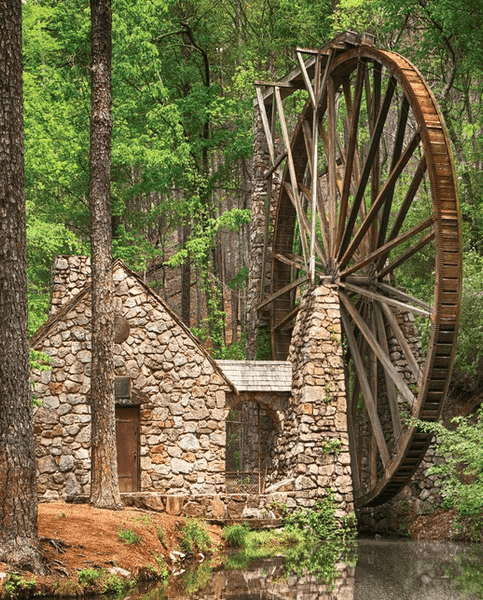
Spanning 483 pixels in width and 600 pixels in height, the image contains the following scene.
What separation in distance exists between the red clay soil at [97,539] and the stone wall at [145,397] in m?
2.99

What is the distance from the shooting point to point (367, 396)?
15.9 meters

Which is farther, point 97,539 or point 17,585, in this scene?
point 97,539

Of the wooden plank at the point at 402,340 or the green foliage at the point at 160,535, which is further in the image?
the wooden plank at the point at 402,340

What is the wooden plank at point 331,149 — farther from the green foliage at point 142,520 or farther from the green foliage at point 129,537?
the green foliage at point 129,537

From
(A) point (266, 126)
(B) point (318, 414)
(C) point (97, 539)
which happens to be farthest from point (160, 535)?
(A) point (266, 126)

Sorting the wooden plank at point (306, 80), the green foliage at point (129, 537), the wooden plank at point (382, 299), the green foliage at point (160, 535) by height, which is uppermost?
the wooden plank at point (306, 80)

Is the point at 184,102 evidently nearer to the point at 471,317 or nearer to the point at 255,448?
the point at 255,448

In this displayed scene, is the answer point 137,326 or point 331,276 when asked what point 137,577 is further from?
point 331,276

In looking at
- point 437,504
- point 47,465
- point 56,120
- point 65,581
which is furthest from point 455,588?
point 56,120

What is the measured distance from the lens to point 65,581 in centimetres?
833

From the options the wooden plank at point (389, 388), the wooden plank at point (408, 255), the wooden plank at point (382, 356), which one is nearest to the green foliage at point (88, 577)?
the wooden plank at point (382, 356)

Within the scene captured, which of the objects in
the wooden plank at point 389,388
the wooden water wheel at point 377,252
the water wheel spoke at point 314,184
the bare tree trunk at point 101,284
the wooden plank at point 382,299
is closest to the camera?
the bare tree trunk at point 101,284

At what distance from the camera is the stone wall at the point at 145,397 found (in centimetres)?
1484

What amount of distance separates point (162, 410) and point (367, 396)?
144 inches
